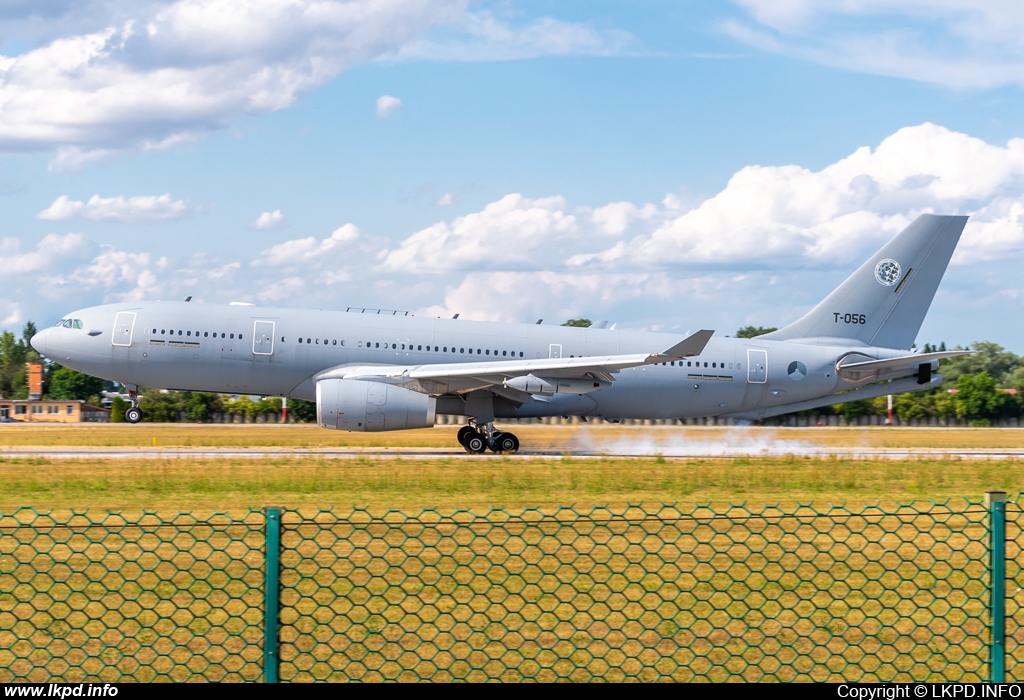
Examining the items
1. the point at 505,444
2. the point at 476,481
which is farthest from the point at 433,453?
the point at 476,481

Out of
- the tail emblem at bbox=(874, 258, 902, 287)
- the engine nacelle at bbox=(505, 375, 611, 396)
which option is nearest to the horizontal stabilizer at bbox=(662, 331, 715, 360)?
the engine nacelle at bbox=(505, 375, 611, 396)

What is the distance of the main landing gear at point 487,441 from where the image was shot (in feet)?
91.9

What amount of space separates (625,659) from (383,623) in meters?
1.86

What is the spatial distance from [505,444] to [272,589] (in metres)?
22.4

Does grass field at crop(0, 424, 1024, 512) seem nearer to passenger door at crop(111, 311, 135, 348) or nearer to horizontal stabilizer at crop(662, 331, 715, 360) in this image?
horizontal stabilizer at crop(662, 331, 715, 360)

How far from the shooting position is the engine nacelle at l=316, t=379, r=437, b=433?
2572 cm

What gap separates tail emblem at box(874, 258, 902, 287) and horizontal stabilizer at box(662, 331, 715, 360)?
8629 millimetres

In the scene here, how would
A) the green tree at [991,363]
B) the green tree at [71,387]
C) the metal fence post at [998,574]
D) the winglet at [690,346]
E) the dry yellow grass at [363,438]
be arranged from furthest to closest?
the green tree at [991,363] < the green tree at [71,387] < the dry yellow grass at [363,438] < the winglet at [690,346] < the metal fence post at [998,574]

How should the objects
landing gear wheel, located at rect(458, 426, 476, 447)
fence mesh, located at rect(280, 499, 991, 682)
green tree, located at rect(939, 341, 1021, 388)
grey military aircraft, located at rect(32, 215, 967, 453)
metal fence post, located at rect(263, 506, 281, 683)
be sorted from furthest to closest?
green tree, located at rect(939, 341, 1021, 388), landing gear wheel, located at rect(458, 426, 476, 447), grey military aircraft, located at rect(32, 215, 967, 453), fence mesh, located at rect(280, 499, 991, 682), metal fence post, located at rect(263, 506, 281, 683)

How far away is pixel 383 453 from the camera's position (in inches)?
1088

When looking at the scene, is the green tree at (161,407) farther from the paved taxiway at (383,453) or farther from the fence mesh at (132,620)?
the fence mesh at (132,620)

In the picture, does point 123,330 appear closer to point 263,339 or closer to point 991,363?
point 263,339

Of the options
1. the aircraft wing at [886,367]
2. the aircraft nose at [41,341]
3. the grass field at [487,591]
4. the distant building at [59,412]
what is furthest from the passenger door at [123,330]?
the distant building at [59,412]
